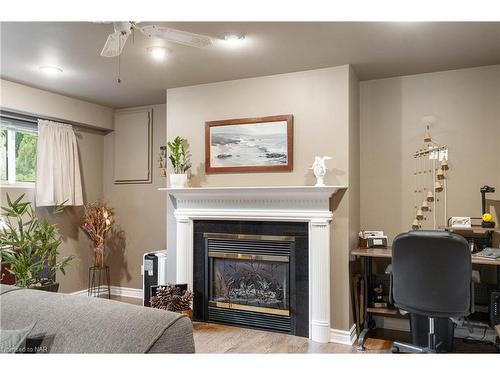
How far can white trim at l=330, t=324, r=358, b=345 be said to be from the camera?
3.38 metres

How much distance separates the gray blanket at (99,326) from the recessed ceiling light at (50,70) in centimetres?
258

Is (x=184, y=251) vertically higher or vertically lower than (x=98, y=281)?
higher

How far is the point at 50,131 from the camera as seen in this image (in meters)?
4.43

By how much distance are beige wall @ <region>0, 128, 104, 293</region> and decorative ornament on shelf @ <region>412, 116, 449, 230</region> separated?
389 cm

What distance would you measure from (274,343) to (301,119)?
2.00m

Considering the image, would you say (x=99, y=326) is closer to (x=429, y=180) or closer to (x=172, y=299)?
(x=172, y=299)

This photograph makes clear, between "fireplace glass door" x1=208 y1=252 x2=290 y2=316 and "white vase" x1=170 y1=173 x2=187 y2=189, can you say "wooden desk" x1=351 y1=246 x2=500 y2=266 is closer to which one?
"fireplace glass door" x1=208 y1=252 x2=290 y2=316

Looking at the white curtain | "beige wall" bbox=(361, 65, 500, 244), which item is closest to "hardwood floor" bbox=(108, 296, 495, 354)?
"beige wall" bbox=(361, 65, 500, 244)

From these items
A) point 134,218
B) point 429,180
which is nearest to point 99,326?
point 429,180

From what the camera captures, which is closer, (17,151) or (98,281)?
(17,151)

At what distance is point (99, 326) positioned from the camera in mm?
1342

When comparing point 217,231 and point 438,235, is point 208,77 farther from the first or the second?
point 438,235
